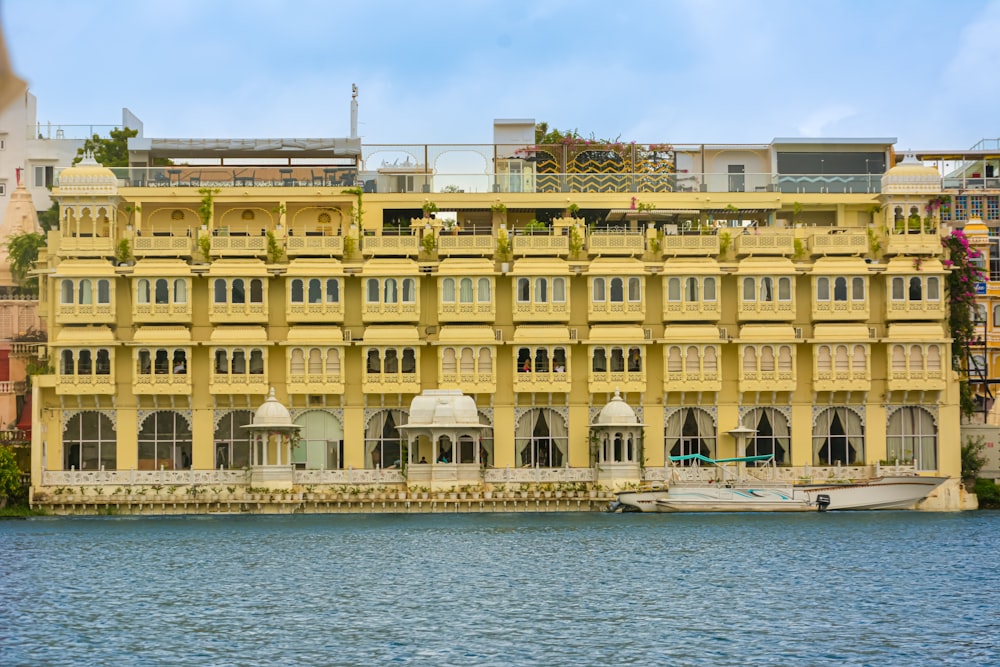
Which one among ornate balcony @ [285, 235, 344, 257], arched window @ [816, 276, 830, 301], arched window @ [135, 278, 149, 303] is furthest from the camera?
arched window @ [816, 276, 830, 301]

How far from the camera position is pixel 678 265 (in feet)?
221

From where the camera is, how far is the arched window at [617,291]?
221 feet

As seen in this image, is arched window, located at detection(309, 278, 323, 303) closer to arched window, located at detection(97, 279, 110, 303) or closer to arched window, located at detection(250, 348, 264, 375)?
arched window, located at detection(250, 348, 264, 375)

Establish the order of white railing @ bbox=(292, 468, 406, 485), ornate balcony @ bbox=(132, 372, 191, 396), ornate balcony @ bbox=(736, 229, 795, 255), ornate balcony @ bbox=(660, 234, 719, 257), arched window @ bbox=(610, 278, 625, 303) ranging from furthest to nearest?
ornate balcony @ bbox=(736, 229, 795, 255) → ornate balcony @ bbox=(660, 234, 719, 257) → arched window @ bbox=(610, 278, 625, 303) → ornate balcony @ bbox=(132, 372, 191, 396) → white railing @ bbox=(292, 468, 406, 485)

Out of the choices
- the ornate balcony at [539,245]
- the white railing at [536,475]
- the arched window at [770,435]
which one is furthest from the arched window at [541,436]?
the arched window at [770,435]

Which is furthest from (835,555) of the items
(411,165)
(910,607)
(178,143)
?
(178,143)

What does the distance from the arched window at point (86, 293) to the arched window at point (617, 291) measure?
2438 centimetres

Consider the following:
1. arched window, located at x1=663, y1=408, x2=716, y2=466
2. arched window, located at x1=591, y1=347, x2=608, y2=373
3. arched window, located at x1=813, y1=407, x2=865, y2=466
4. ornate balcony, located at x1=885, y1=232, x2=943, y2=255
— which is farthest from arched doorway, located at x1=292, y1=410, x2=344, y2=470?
ornate balcony, located at x1=885, y1=232, x2=943, y2=255

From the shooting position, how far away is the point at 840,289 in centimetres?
6775

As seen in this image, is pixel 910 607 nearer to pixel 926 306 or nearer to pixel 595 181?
pixel 926 306

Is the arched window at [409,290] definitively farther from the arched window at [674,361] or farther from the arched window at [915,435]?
the arched window at [915,435]

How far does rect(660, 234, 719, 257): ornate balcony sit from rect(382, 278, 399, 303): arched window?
512 inches

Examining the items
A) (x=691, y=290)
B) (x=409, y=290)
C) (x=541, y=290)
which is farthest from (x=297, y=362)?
(x=691, y=290)

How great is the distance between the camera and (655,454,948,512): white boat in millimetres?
61594
